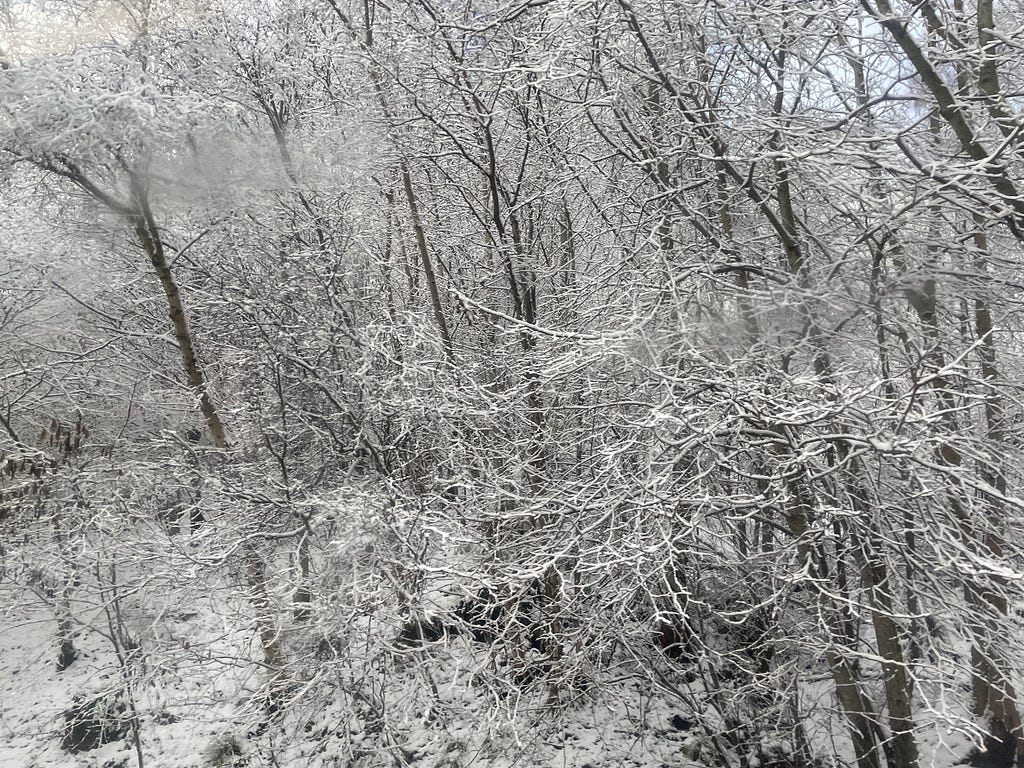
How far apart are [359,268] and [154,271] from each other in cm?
263

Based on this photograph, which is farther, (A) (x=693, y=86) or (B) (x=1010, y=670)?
(A) (x=693, y=86)

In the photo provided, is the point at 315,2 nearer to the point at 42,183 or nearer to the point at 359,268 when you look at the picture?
the point at 359,268

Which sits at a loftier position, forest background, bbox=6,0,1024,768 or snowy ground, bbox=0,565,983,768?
forest background, bbox=6,0,1024,768

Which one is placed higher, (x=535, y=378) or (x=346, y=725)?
(x=535, y=378)

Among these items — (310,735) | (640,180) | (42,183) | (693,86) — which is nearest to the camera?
(693,86)

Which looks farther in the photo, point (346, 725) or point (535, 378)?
point (346, 725)

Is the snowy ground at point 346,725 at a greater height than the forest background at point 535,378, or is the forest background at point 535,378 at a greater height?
the forest background at point 535,378

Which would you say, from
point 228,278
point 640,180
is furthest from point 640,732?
point 228,278

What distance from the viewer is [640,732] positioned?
7125mm

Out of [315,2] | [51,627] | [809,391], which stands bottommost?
[51,627]

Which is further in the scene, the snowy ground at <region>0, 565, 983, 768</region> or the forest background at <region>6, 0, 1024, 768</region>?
the snowy ground at <region>0, 565, 983, 768</region>

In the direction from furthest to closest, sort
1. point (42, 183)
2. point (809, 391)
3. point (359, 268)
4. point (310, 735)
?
point (359, 268)
point (310, 735)
point (42, 183)
point (809, 391)

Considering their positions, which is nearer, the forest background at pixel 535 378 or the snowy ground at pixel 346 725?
the forest background at pixel 535 378

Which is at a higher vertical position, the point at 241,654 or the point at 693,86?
the point at 693,86
